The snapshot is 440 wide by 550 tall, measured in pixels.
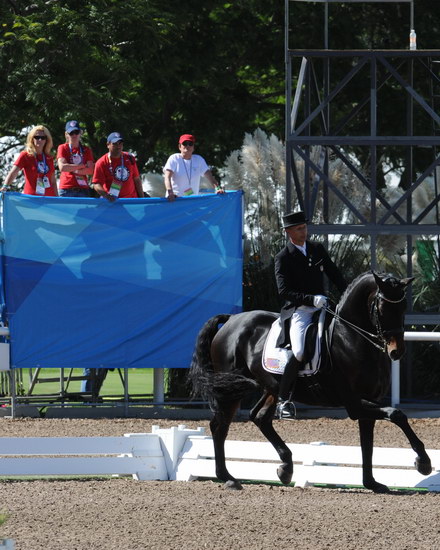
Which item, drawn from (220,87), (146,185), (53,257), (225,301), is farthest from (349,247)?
(146,185)

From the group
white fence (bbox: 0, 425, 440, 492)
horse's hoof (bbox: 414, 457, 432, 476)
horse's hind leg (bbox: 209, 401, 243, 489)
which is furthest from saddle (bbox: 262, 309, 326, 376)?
horse's hoof (bbox: 414, 457, 432, 476)

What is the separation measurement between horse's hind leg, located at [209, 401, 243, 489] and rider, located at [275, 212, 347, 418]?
48cm

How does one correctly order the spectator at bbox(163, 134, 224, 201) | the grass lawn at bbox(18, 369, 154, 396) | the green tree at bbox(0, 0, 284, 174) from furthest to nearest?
1. the grass lawn at bbox(18, 369, 154, 396)
2. the green tree at bbox(0, 0, 284, 174)
3. the spectator at bbox(163, 134, 224, 201)

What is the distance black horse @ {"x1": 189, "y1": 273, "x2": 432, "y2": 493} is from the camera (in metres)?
9.44

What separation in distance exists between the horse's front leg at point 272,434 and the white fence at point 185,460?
0.73 feet

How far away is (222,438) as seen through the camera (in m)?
10.2

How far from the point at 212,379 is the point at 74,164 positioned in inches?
194

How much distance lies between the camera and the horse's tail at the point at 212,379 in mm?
10438

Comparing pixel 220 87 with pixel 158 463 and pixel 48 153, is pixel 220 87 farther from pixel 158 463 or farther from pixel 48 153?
pixel 158 463

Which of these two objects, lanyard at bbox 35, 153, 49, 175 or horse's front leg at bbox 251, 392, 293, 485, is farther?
lanyard at bbox 35, 153, 49, 175

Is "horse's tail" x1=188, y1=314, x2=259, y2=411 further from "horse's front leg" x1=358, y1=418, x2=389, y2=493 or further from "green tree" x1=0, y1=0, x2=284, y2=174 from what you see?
"green tree" x1=0, y1=0, x2=284, y2=174

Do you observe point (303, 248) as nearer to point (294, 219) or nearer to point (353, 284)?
point (294, 219)

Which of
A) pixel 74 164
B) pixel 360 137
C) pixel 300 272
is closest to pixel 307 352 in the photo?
pixel 300 272

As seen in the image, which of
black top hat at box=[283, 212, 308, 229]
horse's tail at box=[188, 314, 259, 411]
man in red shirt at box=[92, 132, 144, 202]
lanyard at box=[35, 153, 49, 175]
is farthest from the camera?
man in red shirt at box=[92, 132, 144, 202]
